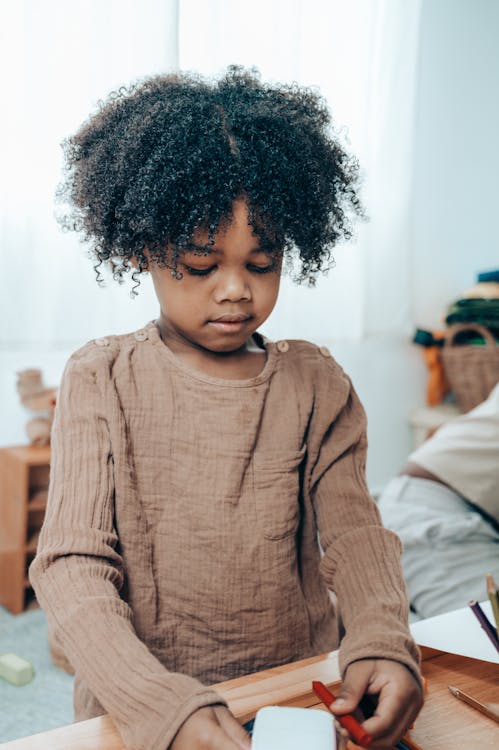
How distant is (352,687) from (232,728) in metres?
0.11

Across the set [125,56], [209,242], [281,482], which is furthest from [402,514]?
[125,56]

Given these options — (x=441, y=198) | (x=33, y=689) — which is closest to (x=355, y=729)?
(x=33, y=689)

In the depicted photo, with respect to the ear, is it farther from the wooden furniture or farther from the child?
the wooden furniture

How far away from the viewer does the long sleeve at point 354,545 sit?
550 millimetres

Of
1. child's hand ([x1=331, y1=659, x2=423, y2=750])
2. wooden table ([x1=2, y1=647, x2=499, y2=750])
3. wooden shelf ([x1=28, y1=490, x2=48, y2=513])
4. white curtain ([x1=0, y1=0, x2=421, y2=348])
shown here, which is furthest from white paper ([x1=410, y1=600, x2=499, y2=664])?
wooden shelf ([x1=28, y1=490, x2=48, y2=513])

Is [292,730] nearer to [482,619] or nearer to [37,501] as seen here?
[482,619]

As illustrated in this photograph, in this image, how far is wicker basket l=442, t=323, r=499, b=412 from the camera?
8.38ft

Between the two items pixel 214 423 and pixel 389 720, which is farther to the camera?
pixel 214 423

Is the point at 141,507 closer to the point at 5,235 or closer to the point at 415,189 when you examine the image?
the point at 5,235

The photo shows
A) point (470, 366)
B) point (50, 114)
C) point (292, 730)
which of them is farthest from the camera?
point (470, 366)

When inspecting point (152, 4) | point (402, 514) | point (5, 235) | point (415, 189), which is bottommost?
point (402, 514)

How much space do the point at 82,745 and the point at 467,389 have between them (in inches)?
92.0

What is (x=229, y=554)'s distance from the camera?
70cm

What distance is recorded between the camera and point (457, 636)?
661 mm
